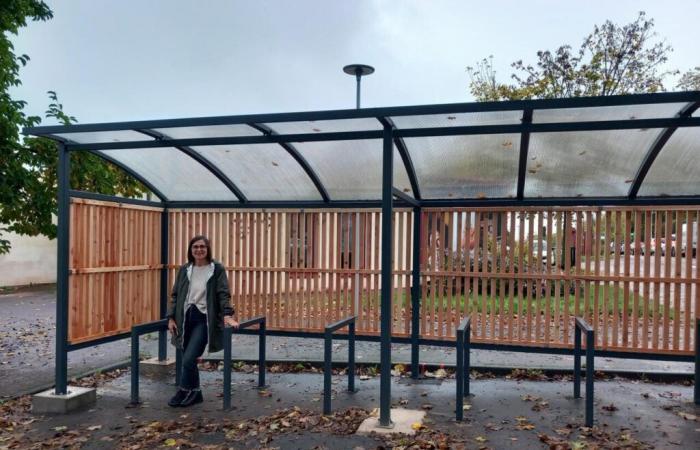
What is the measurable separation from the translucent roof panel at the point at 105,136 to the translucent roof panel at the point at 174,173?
525 mm

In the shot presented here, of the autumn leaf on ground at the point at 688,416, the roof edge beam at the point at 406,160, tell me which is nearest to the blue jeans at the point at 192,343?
the roof edge beam at the point at 406,160

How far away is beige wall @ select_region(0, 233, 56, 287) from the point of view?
17.7m

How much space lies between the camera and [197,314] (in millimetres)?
5512

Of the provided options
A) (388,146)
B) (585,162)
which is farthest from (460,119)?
(585,162)

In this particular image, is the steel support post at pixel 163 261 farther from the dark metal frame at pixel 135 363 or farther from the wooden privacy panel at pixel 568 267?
the wooden privacy panel at pixel 568 267

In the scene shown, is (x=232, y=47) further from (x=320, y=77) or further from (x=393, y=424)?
(x=393, y=424)

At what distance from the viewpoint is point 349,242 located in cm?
688

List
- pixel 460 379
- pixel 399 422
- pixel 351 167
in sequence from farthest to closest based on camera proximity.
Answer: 1. pixel 351 167
2. pixel 460 379
3. pixel 399 422

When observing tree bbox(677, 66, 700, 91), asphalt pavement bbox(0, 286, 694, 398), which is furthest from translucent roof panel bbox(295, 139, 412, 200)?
tree bbox(677, 66, 700, 91)

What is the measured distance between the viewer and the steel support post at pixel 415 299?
→ 21.5 ft

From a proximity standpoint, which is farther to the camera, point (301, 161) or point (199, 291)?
point (301, 161)

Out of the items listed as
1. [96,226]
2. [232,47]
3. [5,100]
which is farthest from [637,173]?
[232,47]

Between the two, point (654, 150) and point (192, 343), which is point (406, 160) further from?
point (192, 343)

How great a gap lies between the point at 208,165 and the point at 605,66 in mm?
12421
